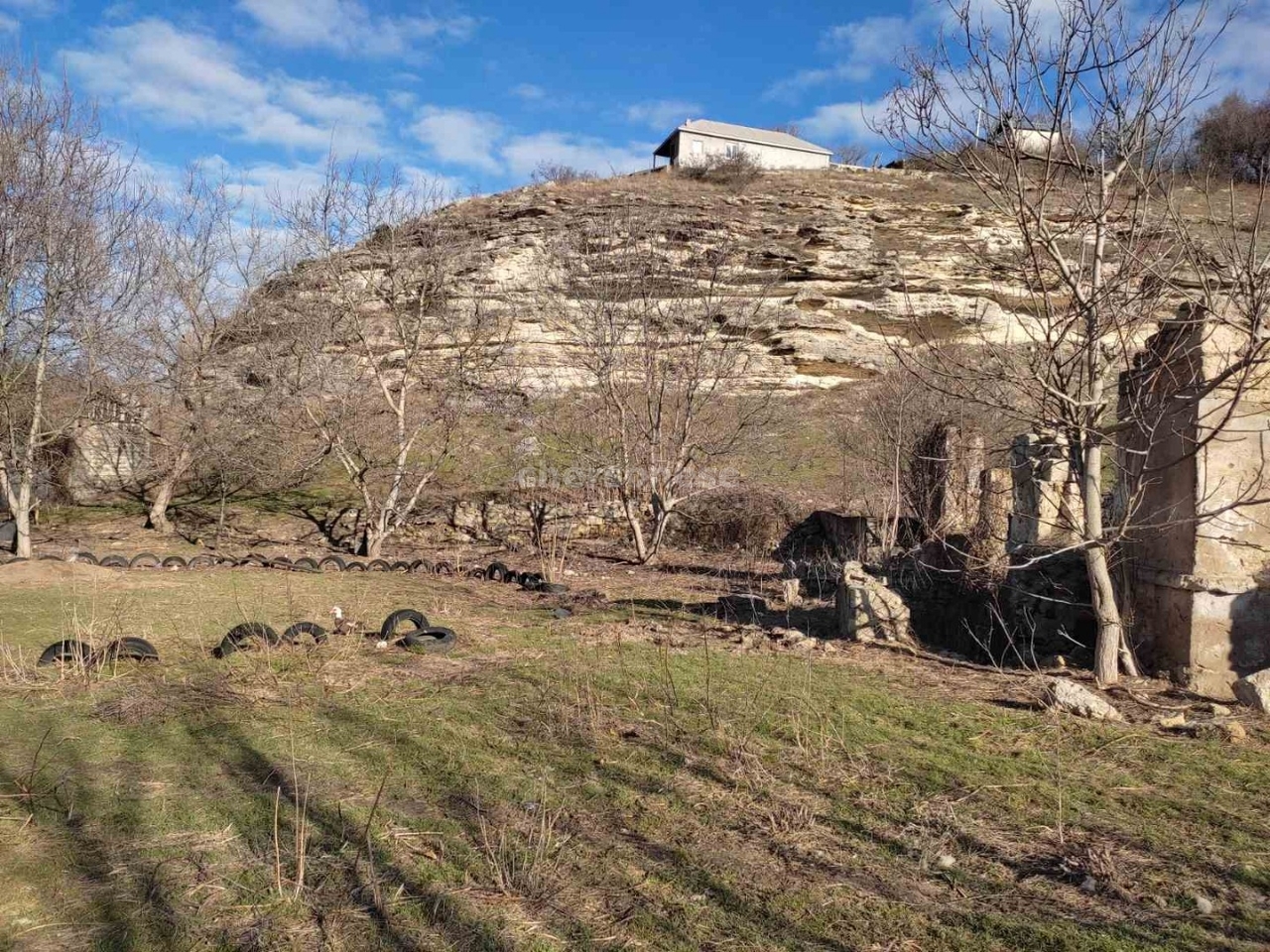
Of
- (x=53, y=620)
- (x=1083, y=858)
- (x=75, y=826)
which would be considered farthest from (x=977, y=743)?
(x=53, y=620)

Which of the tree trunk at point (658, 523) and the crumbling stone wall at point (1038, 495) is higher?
the crumbling stone wall at point (1038, 495)

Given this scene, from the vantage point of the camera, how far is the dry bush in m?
14.9

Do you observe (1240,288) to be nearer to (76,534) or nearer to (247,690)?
(247,690)

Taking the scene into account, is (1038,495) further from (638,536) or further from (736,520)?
(736,520)

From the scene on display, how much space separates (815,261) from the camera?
2597cm

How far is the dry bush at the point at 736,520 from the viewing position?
14883mm

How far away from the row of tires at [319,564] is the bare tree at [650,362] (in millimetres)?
2946

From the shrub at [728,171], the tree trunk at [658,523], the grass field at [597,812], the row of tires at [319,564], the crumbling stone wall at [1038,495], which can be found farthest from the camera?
the shrub at [728,171]

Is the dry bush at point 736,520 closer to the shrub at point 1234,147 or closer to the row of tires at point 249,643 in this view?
the shrub at point 1234,147

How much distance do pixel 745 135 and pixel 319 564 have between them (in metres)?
37.9

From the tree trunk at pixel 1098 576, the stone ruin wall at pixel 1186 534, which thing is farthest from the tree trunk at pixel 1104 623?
the stone ruin wall at pixel 1186 534

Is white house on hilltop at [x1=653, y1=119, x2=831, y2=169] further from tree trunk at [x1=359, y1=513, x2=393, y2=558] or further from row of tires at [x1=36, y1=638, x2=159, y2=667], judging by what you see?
row of tires at [x1=36, y1=638, x2=159, y2=667]

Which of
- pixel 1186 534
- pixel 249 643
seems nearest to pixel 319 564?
pixel 249 643

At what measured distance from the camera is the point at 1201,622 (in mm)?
5566
